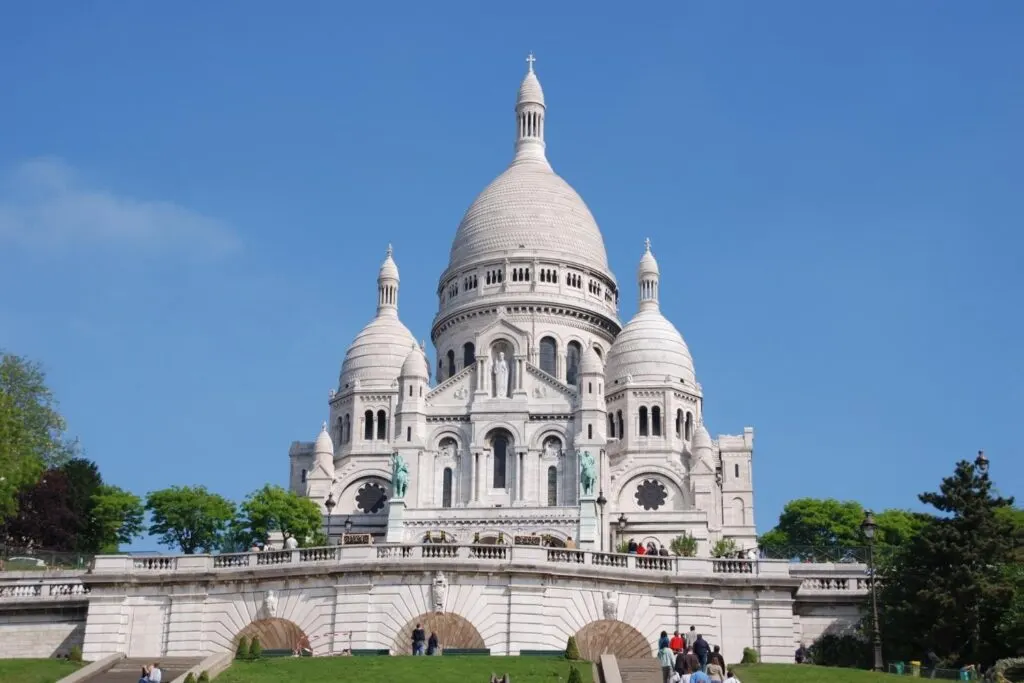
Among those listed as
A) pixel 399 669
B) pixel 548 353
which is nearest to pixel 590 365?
pixel 548 353

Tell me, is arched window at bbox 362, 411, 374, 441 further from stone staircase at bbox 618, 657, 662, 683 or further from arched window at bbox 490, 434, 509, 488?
stone staircase at bbox 618, 657, 662, 683

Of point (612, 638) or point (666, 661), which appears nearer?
point (666, 661)

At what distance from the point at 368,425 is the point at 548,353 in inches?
477

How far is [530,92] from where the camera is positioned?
128 meters

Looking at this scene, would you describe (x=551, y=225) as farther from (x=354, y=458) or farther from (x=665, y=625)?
(x=665, y=625)

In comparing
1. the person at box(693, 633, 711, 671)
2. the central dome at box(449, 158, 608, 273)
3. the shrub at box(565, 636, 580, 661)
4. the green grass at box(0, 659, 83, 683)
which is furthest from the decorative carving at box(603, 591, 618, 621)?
the central dome at box(449, 158, 608, 273)

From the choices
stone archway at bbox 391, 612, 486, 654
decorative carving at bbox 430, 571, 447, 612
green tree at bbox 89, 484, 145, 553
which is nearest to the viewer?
stone archway at bbox 391, 612, 486, 654

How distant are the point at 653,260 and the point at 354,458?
24435 millimetres

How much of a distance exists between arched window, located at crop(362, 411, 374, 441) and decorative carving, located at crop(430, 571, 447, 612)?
6281 centimetres

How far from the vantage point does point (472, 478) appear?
98.5 meters

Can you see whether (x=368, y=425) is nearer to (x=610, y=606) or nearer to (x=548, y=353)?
(x=548, y=353)

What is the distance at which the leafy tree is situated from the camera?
46219 mm

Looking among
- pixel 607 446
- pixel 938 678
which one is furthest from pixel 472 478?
pixel 938 678

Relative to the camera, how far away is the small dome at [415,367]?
333ft
